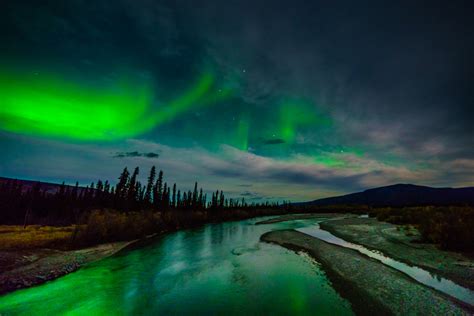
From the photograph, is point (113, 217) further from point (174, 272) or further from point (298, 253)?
point (298, 253)

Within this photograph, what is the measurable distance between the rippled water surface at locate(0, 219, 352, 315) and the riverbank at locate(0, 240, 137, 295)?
3.20ft

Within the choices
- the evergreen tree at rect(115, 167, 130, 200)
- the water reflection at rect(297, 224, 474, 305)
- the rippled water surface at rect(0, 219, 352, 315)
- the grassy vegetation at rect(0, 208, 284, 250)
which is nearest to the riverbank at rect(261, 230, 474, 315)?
the water reflection at rect(297, 224, 474, 305)

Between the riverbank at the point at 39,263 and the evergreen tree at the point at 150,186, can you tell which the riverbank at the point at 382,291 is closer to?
the riverbank at the point at 39,263

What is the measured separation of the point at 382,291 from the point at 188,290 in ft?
31.1

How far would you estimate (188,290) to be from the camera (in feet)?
38.4

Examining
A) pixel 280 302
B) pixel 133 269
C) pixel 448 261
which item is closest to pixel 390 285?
pixel 280 302

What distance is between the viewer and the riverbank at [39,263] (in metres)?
12.5

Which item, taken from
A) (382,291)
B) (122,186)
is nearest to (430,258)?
(382,291)

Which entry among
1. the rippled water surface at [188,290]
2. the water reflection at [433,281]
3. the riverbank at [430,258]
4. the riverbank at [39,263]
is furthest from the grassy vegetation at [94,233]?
the riverbank at [430,258]

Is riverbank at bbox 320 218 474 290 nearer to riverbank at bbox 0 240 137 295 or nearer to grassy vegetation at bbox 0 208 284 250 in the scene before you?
riverbank at bbox 0 240 137 295

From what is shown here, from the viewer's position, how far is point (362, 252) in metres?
17.3

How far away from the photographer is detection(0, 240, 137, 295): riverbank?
1251 cm

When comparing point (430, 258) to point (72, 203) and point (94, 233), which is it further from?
point (72, 203)

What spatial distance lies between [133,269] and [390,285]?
1602cm
